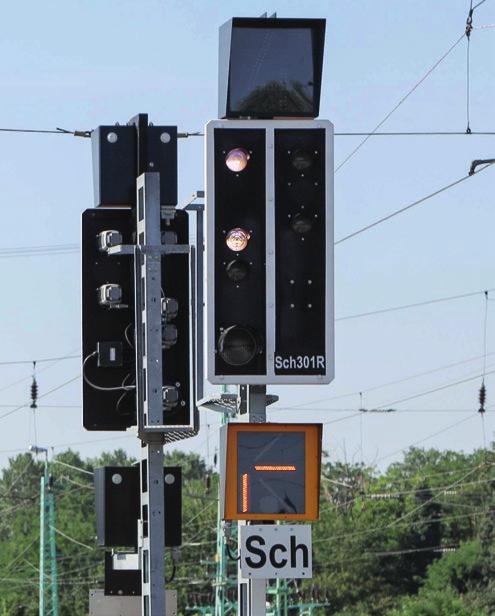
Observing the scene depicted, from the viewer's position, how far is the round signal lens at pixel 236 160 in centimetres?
1502

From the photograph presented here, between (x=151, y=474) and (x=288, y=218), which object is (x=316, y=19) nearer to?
(x=288, y=218)

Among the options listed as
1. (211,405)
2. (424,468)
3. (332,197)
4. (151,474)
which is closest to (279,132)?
(332,197)

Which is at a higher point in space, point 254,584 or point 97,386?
point 97,386

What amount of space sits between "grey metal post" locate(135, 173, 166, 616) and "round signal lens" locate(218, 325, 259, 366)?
186cm

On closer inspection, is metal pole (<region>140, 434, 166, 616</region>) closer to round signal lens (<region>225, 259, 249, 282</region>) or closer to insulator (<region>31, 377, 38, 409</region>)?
round signal lens (<region>225, 259, 249, 282</region>)

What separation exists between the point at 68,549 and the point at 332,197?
129 m

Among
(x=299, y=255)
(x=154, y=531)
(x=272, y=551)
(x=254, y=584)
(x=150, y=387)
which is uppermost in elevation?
(x=299, y=255)

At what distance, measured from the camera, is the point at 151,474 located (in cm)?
1709

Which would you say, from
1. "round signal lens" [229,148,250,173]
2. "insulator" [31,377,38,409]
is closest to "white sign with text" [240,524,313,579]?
"round signal lens" [229,148,250,173]

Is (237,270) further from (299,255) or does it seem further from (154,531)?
(154,531)

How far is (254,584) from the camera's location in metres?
15.0

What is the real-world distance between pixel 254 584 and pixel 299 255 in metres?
2.18

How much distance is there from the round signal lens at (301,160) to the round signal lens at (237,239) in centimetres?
63

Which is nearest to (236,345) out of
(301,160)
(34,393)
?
(301,160)
